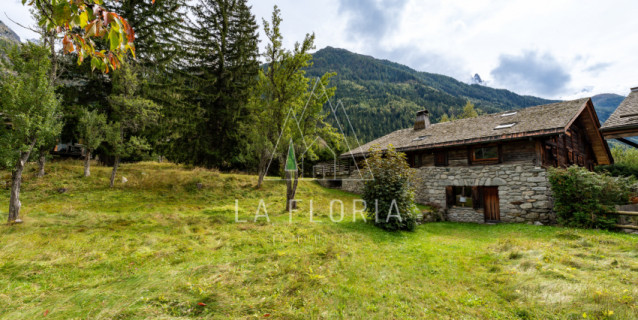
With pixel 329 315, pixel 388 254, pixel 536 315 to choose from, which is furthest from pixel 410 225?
pixel 329 315

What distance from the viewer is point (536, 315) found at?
12.0 feet

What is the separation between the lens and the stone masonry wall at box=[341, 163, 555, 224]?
37.1 ft

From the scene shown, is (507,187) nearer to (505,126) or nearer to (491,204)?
(491,204)

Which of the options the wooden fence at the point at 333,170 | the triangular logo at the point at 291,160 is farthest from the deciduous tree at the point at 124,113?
the wooden fence at the point at 333,170

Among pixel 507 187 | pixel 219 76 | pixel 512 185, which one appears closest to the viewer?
pixel 512 185

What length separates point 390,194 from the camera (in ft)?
32.6

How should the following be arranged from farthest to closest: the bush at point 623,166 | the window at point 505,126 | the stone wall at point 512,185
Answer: the bush at point 623,166
the window at point 505,126
the stone wall at point 512,185

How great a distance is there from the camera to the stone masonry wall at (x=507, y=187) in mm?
11305

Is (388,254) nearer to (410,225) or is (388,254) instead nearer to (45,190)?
(410,225)

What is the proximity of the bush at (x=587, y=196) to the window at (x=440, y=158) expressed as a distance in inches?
190

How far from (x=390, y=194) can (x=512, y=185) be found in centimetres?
713

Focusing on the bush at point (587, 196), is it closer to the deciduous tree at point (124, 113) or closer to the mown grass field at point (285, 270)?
the mown grass field at point (285, 270)

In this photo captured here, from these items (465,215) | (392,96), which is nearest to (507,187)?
(465,215)

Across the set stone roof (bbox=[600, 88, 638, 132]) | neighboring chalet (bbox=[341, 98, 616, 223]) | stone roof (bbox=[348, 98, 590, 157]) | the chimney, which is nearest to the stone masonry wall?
neighboring chalet (bbox=[341, 98, 616, 223])
